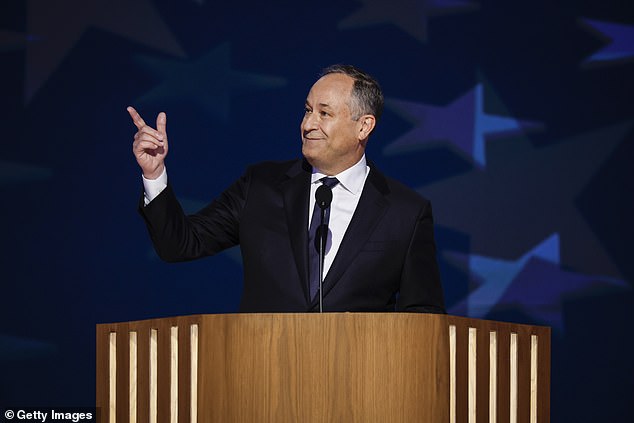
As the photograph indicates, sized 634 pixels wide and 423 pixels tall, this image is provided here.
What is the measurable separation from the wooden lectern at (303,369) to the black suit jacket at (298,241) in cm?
45

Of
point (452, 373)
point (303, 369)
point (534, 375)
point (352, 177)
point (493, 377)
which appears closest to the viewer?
point (303, 369)

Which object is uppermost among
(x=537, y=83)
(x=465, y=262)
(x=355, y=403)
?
(x=537, y=83)

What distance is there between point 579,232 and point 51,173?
7.03 feet

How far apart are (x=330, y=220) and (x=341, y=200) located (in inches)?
2.8

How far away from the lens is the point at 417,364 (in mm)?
1836

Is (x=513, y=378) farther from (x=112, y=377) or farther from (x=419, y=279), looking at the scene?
(x=112, y=377)

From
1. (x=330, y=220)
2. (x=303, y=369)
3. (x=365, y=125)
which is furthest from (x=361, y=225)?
(x=303, y=369)

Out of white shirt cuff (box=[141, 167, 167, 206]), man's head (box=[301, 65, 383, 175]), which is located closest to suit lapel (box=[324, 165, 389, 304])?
man's head (box=[301, 65, 383, 175])

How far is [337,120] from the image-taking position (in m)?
2.53

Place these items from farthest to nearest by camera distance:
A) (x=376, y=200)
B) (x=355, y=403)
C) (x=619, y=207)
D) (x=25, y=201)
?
(x=619, y=207) → (x=25, y=201) → (x=376, y=200) → (x=355, y=403)

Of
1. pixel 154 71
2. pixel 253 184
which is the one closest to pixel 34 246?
pixel 154 71

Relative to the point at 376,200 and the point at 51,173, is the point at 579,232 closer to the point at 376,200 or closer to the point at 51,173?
the point at 376,200

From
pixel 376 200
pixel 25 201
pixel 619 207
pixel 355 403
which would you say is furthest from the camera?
pixel 619 207

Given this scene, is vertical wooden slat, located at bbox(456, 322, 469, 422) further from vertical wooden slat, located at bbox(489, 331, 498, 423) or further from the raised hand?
the raised hand
